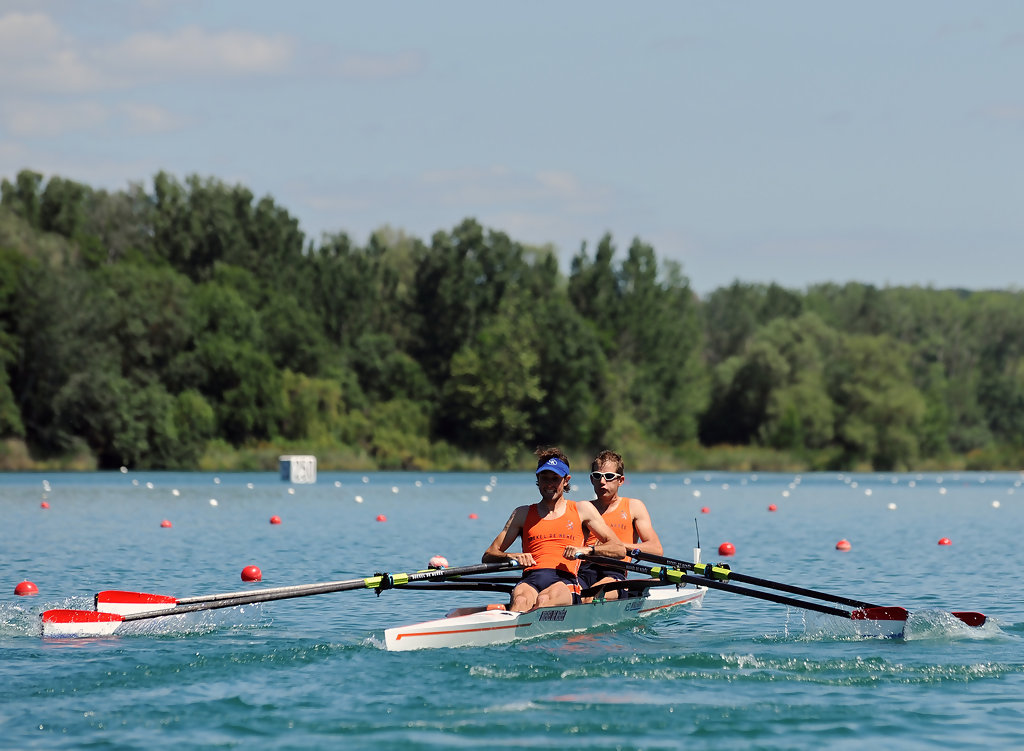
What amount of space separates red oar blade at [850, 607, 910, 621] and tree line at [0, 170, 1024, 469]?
167 ft

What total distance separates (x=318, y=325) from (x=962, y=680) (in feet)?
211

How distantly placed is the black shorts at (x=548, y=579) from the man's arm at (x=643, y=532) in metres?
1.65

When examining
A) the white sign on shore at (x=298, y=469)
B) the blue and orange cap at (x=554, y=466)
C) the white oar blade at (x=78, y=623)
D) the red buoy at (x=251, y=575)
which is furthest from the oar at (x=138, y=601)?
the white sign on shore at (x=298, y=469)

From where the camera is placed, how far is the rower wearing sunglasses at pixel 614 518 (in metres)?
12.8

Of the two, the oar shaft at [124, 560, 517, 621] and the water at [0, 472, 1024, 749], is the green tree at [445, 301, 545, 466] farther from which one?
the oar shaft at [124, 560, 517, 621]

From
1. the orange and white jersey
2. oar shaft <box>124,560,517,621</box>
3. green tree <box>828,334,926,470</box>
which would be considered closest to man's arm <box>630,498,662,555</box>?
the orange and white jersey

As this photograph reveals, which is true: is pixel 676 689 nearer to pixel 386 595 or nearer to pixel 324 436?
pixel 386 595

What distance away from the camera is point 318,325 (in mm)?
72125

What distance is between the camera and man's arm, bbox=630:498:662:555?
1357 centimetres

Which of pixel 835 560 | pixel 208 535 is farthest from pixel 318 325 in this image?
Result: pixel 835 560

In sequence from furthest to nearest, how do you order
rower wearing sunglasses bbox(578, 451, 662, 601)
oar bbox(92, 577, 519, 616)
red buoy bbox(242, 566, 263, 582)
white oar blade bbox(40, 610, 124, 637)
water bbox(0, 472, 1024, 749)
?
red buoy bbox(242, 566, 263, 582) < rower wearing sunglasses bbox(578, 451, 662, 601) < oar bbox(92, 577, 519, 616) < white oar blade bbox(40, 610, 124, 637) < water bbox(0, 472, 1024, 749)

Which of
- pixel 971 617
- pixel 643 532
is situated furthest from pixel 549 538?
pixel 971 617

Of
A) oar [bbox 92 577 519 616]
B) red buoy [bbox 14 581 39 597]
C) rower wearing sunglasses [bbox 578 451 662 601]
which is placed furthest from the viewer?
red buoy [bbox 14 581 39 597]

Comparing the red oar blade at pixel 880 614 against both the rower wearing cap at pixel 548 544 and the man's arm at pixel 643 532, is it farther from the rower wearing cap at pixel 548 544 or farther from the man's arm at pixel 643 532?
the rower wearing cap at pixel 548 544
